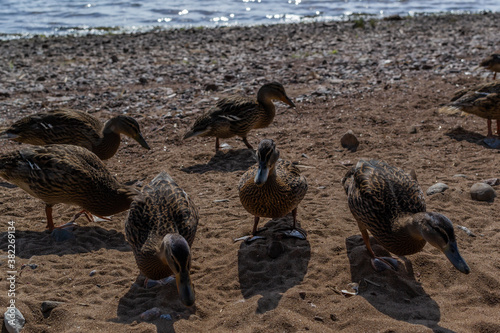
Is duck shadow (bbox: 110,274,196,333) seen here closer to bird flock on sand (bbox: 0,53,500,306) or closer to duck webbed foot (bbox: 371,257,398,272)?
bird flock on sand (bbox: 0,53,500,306)

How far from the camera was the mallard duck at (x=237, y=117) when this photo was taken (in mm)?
8570

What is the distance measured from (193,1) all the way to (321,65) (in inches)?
740

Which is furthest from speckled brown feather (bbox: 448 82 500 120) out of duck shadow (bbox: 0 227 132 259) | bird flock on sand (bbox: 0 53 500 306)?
duck shadow (bbox: 0 227 132 259)

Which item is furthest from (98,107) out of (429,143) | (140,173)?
(429,143)

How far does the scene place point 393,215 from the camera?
4.95 meters

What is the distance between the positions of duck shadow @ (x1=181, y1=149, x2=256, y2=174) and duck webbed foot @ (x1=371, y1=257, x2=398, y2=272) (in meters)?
3.35

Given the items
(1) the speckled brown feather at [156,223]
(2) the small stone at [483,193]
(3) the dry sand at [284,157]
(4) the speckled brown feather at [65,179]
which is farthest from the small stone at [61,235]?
(2) the small stone at [483,193]

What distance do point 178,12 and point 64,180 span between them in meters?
23.1

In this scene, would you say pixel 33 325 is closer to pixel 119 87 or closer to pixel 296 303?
pixel 296 303

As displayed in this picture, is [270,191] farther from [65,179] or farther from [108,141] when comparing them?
[108,141]

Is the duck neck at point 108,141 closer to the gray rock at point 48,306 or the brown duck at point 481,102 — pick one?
the gray rock at point 48,306

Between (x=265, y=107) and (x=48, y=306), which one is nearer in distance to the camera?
(x=48, y=306)

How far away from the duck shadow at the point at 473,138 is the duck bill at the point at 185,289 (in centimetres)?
610

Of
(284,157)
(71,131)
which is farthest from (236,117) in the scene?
(71,131)
